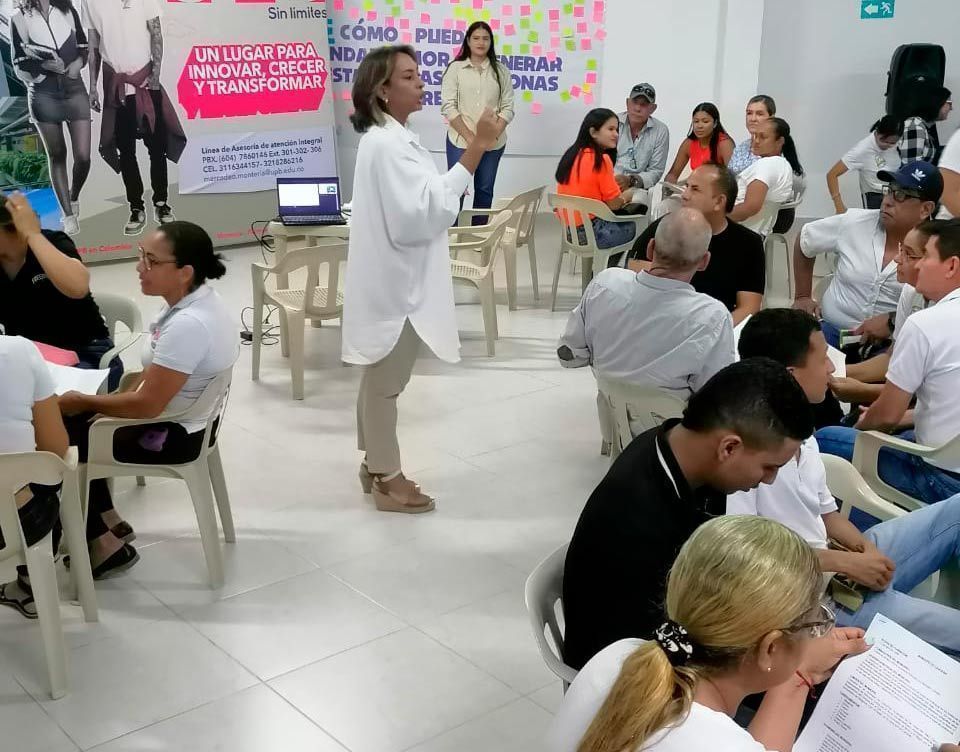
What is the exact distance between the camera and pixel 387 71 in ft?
11.1

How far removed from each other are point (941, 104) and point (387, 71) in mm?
6188

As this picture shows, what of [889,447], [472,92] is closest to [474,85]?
[472,92]

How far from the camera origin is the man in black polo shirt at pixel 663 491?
1692 mm

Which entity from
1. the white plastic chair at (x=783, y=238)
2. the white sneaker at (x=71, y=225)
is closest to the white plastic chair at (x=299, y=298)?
the white plastic chair at (x=783, y=238)

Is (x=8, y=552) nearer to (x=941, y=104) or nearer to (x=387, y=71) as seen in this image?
(x=387, y=71)

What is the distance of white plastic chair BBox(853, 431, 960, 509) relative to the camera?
2.86 metres

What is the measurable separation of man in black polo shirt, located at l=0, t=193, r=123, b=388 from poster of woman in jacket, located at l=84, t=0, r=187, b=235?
4.79 meters

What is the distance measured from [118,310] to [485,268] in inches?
90.8

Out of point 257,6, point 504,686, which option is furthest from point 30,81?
point 504,686

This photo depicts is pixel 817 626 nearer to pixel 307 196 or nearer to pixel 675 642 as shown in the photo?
pixel 675 642

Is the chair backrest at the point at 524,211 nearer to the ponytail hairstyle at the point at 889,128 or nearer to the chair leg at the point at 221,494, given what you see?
the ponytail hairstyle at the point at 889,128

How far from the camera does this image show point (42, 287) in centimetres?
349

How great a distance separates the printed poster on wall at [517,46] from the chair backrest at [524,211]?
2.87 meters

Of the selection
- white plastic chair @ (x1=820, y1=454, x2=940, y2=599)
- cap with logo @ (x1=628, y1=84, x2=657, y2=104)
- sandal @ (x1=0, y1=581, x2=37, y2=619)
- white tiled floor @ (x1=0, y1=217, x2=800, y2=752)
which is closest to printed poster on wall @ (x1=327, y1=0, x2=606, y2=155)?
cap with logo @ (x1=628, y1=84, x2=657, y2=104)
